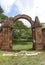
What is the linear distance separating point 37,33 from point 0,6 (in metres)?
26.3

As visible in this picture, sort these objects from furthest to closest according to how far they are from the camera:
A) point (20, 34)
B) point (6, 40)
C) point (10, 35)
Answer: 1. point (20, 34)
2. point (10, 35)
3. point (6, 40)

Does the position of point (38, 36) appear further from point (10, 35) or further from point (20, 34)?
point (20, 34)

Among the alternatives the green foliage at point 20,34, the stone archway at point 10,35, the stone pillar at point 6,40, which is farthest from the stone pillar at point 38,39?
the green foliage at point 20,34

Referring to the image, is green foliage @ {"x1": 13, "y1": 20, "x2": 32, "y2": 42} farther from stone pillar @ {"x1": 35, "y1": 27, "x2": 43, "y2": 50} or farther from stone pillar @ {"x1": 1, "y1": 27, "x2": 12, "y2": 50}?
stone pillar @ {"x1": 1, "y1": 27, "x2": 12, "y2": 50}

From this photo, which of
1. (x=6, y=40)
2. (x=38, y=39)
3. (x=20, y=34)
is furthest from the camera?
(x=20, y=34)

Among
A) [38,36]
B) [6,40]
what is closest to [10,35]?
[6,40]

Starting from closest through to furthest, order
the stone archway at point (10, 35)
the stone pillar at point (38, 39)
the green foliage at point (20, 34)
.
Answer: the stone archway at point (10, 35), the stone pillar at point (38, 39), the green foliage at point (20, 34)

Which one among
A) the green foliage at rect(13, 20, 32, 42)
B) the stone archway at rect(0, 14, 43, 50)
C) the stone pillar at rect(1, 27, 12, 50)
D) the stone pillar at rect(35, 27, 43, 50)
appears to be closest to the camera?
the stone pillar at rect(1, 27, 12, 50)

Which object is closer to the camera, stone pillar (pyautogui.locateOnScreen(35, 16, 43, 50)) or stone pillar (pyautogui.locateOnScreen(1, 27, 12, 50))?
stone pillar (pyautogui.locateOnScreen(1, 27, 12, 50))

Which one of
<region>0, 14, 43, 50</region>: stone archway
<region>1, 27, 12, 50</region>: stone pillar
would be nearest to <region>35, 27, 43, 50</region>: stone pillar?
<region>0, 14, 43, 50</region>: stone archway

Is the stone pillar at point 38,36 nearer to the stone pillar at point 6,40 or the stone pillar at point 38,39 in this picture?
the stone pillar at point 38,39

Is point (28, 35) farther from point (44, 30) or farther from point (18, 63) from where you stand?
point (18, 63)

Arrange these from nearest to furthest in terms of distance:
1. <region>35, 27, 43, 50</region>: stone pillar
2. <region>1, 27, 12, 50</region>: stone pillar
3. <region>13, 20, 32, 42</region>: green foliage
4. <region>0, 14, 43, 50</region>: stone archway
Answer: <region>1, 27, 12, 50</region>: stone pillar → <region>0, 14, 43, 50</region>: stone archway → <region>35, 27, 43, 50</region>: stone pillar → <region>13, 20, 32, 42</region>: green foliage

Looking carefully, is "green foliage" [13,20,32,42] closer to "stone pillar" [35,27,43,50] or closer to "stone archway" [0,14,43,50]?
"stone archway" [0,14,43,50]
